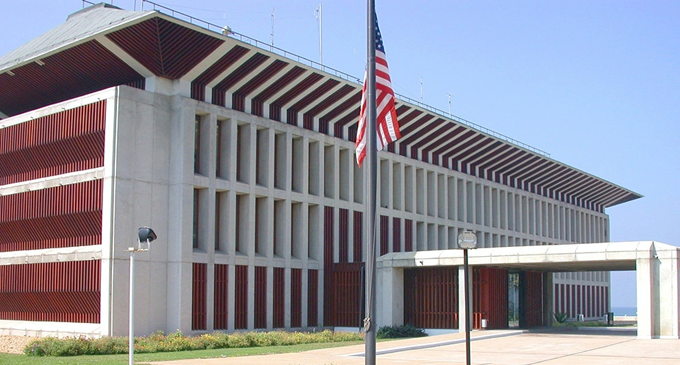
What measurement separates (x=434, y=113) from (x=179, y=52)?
67.7ft

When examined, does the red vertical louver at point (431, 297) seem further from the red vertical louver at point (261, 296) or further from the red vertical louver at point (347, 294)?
A: the red vertical louver at point (261, 296)

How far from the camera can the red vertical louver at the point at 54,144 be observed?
3753cm

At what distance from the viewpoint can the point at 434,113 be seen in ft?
172

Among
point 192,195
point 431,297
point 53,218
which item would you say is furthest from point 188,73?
point 431,297

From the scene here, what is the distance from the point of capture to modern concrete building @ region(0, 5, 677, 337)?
3662 cm

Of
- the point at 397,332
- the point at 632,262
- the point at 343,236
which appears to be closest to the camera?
the point at 632,262

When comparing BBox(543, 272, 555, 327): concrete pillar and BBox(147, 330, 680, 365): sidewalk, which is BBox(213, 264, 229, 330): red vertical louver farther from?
BBox(543, 272, 555, 327): concrete pillar

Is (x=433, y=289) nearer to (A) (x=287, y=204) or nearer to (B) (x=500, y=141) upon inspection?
(A) (x=287, y=204)

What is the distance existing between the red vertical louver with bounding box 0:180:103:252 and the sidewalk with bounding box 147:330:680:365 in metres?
15.9

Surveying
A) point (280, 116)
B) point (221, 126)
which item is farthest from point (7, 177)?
point (280, 116)

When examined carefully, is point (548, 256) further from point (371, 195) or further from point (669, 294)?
point (371, 195)

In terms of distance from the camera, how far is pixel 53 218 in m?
39.4

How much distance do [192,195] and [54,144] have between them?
25.3 ft

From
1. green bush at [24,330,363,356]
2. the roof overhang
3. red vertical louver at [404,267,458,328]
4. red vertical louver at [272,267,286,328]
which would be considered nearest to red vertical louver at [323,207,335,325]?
red vertical louver at [272,267,286,328]
